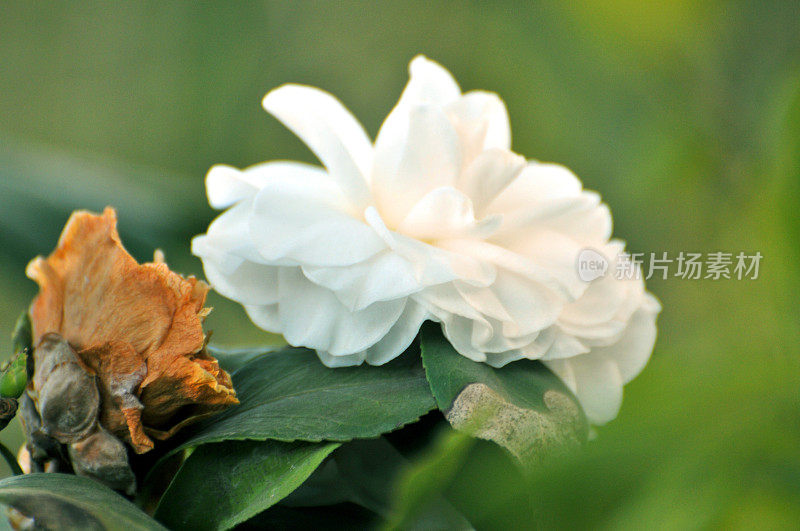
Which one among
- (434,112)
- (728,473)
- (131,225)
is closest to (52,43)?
(131,225)

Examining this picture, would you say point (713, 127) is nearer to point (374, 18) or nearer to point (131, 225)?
point (131, 225)

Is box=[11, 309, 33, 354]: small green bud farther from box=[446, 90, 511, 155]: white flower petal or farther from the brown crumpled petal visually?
box=[446, 90, 511, 155]: white flower petal

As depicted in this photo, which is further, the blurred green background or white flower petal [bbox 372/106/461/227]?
white flower petal [bbox 372/106/461/227]

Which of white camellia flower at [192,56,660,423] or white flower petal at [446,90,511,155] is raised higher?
white flower petal at [446,90,511,155]

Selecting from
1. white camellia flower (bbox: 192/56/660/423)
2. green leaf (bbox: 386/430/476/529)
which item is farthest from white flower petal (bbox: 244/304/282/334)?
green leaf (bbox: 386/430/476/529)

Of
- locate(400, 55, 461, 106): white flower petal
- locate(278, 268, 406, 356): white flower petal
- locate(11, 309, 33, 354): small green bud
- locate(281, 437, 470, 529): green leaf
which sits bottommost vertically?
locate(281, 437, 470, 529): green leaf
